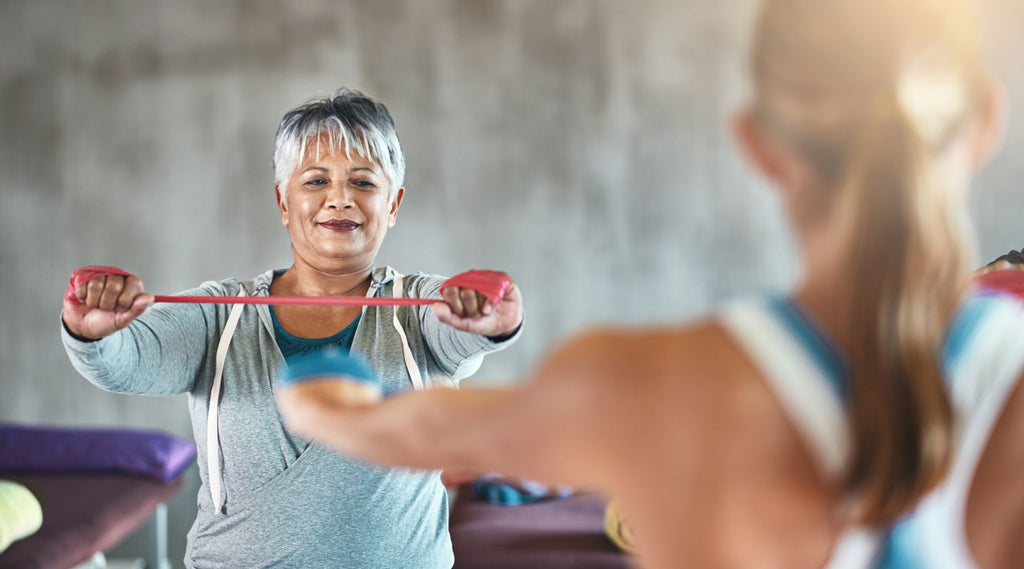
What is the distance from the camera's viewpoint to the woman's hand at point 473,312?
1.49m

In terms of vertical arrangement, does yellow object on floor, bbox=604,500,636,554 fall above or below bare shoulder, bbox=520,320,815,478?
below

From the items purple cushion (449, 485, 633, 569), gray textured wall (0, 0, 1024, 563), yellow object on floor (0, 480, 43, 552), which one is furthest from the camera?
gray textured wall (0, 0, 1024, 563)

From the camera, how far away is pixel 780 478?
670 mm

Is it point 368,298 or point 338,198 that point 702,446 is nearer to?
point 368,298

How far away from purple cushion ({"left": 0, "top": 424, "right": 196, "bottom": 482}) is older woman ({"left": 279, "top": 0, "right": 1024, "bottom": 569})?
122 inches

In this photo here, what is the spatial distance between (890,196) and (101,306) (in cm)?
124

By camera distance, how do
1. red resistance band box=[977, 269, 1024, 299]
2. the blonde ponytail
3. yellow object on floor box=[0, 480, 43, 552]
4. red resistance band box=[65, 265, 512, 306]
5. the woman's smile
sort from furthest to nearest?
1. yellow object on floor box=[0, 480, 43, 552]
2. the woman's smile
3. red resistance band box=[65, 265, 512, 306]
4. red resistance band box=[977, 269, 1024, 299]
5. the blonde ponytail

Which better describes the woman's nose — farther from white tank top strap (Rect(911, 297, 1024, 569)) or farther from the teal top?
white tank top strap (Rect(911, 297, 1024, 569))

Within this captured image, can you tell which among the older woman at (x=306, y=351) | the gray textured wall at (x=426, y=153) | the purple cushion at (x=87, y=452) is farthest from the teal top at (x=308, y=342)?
the gray textured wall at (x=426, y=153)

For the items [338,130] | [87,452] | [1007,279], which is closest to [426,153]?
[87,452]

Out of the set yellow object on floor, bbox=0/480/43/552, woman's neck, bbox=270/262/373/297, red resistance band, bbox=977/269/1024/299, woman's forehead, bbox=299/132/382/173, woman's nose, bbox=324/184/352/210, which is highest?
woman's forehead, bbox=299/132/382/173

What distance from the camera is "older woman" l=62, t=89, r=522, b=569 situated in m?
1.54

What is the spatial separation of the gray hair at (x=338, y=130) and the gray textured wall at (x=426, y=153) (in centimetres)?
223

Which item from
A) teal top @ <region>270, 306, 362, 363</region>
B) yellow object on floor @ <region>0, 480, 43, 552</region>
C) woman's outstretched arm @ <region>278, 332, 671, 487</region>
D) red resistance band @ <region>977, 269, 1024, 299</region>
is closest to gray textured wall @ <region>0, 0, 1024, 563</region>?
yellow object on floor @ <region>0, 480, 43, 552</region>
